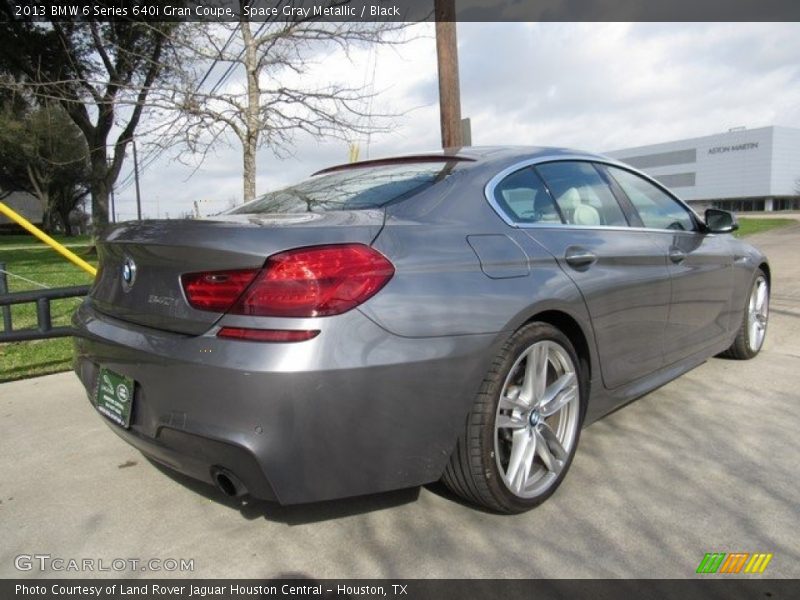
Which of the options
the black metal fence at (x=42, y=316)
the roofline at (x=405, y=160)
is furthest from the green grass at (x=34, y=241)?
the roofline at (x=405, y=160)

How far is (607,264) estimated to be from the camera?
306 centimetres

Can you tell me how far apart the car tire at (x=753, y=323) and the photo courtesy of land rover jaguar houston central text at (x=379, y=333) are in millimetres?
2002

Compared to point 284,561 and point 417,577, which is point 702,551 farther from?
point 284,561

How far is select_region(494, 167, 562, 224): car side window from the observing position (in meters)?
2.76

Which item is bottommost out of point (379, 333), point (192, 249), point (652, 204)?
point (379, 333)

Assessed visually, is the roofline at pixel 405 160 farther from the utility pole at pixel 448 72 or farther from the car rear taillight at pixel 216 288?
the utility pole at pixel 448 72

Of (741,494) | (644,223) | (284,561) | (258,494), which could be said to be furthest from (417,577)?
(644,223)

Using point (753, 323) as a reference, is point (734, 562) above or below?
below

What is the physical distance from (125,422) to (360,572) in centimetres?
→ 106

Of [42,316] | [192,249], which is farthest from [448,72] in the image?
[192,249]

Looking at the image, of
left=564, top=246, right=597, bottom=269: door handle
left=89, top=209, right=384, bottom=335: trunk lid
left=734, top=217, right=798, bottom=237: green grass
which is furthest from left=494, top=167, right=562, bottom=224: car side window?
left=734, top=217, right=798, bottom=237: green grass

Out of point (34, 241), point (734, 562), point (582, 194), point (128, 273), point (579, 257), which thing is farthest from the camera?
point (34, 241)

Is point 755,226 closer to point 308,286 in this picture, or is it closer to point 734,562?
point 734,562

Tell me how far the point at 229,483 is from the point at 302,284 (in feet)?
2.44
